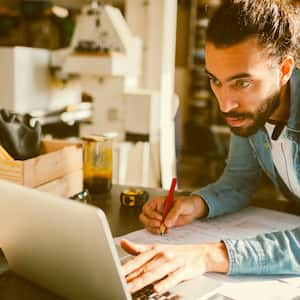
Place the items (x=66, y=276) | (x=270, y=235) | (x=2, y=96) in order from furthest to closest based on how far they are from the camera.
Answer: (x=2, y=96) → (x=270, y=235) → (x=66, y=276)

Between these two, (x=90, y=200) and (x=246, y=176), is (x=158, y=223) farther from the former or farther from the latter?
(x=246, y=176)

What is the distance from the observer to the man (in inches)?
40.1

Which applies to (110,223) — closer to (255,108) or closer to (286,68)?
(255,108)

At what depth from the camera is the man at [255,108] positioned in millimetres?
1020

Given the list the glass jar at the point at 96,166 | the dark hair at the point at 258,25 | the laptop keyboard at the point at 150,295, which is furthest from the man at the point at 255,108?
the glass jar at the point at 96,166

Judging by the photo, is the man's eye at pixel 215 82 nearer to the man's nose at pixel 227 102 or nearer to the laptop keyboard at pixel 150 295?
the man's nose at pixel 227 102

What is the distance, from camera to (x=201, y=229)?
1241 millimetres

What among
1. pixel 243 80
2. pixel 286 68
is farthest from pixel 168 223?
pixel 286 68

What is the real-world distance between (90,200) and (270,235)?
0.57 metres

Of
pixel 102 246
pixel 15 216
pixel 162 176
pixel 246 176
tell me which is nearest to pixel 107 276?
pixel 102 246

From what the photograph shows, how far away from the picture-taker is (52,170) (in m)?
1.37

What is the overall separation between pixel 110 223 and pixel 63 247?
46cm

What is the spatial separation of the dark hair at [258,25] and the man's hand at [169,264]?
51cm

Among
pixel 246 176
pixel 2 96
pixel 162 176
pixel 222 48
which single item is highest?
pixel 222 48
